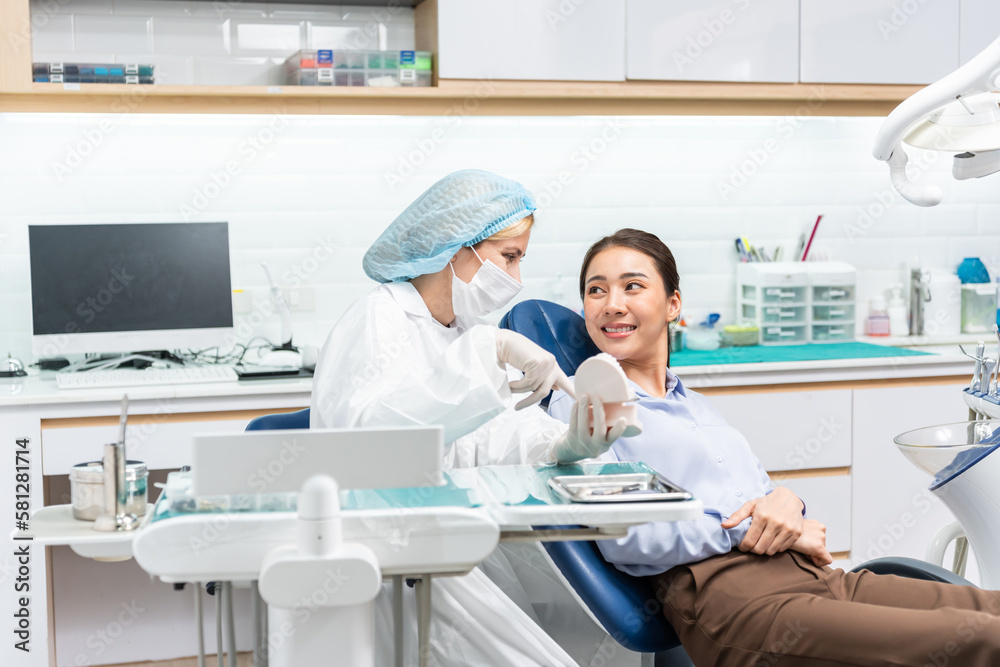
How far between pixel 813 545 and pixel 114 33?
8.43 ft

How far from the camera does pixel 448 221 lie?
6.29 ft

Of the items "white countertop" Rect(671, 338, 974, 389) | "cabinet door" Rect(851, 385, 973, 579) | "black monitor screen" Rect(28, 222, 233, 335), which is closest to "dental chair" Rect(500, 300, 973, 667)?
"white countertop" Rect(671, 338, 974, 389)

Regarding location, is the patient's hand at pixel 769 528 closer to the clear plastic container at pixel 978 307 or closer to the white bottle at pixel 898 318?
the white bottle at pixel 898 318

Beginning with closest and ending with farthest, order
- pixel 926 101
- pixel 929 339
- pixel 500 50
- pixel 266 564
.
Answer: pixel 266 564 → pixel 926 101 → pixel 500 50 → pixel 929 339

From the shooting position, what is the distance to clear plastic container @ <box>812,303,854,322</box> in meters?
3.55

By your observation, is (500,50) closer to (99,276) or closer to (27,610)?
(99,276)

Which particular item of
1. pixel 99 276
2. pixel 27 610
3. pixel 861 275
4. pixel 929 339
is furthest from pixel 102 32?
pixel 929 339

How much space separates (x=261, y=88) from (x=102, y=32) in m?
0.58

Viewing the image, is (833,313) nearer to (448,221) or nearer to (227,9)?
(448,221)

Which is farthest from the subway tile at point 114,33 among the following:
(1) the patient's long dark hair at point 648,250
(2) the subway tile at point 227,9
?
(1) the patient's long dark hair at point 648,250

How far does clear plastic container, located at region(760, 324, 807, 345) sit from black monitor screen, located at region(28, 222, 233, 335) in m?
1.90

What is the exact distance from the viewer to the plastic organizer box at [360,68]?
295 centimetres

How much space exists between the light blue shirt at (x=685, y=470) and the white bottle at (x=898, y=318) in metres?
1.81

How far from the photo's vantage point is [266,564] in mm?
1153
